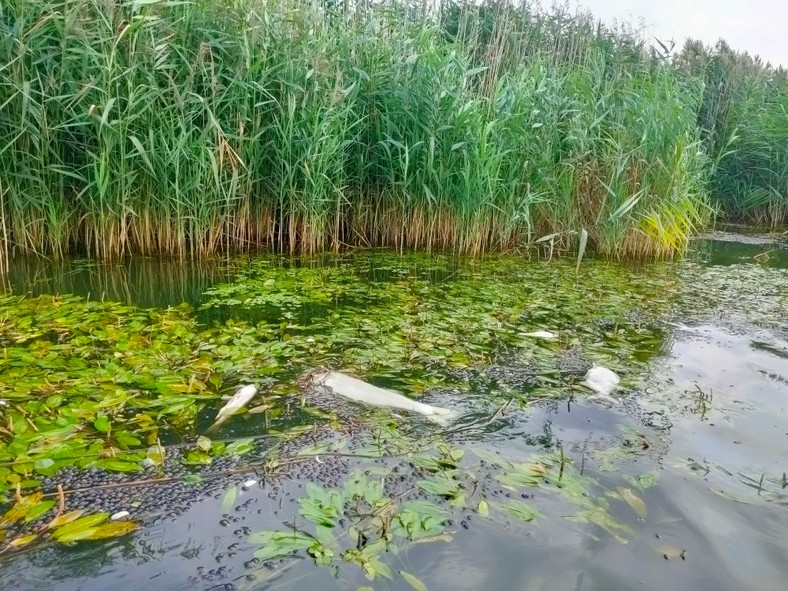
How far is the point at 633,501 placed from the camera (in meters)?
1.55

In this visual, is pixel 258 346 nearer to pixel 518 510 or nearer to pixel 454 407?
pixel 454 407

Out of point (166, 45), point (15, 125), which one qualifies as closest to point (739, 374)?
point (166, 45)

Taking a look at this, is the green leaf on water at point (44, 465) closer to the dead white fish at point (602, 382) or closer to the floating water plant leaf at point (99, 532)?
the floating water plant leaf at point (99, 532)

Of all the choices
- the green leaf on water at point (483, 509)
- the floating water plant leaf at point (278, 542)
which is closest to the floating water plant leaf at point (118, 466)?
the floating water plant leaf at point (278, 542)

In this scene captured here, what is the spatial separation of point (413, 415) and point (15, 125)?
3.43 m

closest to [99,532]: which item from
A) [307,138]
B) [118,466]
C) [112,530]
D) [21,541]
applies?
[112,530]

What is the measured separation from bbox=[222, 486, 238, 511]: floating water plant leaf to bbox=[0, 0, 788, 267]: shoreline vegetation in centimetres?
299

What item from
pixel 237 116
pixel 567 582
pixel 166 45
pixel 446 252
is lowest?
pixel 567 582

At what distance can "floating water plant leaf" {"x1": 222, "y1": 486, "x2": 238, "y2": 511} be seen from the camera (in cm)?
145

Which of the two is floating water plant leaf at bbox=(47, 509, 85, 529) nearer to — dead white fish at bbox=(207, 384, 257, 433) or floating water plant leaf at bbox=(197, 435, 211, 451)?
floating water plant leaf at bbox=(197, 435, 211, 451)

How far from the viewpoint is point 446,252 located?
5355 millimetres

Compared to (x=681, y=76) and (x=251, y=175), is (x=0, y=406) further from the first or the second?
(x=681, y=76)

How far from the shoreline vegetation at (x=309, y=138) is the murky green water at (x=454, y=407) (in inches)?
28.4

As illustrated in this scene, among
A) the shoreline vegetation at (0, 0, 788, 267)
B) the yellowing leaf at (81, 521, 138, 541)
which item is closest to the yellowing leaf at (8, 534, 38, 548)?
the yellowing leaf at (81, 521, 138, 541)
